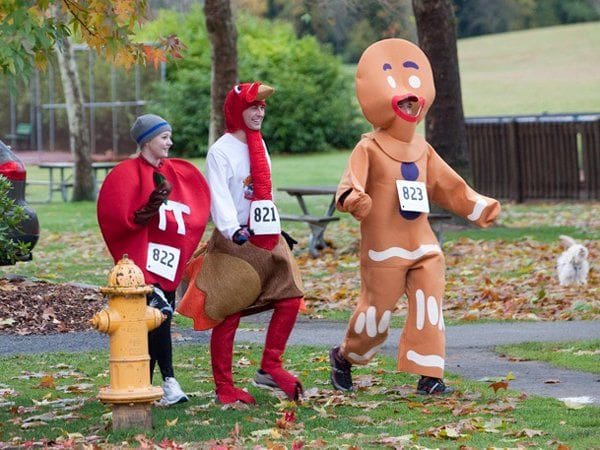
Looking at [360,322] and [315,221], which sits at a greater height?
[315,221]

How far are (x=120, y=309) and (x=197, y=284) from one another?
1111mm

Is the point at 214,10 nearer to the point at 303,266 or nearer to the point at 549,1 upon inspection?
the point at 303,266

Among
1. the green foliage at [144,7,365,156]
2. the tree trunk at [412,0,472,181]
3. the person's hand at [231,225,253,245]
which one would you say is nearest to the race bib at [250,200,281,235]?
the person's hand at [231,225,253,245]

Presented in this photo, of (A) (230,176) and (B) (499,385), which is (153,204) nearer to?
(A) (230,176)

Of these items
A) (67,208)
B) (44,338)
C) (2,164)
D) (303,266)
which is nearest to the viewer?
(44,338)

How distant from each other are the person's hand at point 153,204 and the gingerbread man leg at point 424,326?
67.1 inches

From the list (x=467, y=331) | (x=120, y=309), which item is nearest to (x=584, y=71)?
(x=467, y=331)

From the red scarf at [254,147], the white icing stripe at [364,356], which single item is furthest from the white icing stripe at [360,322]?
the red scarf at [254,147]

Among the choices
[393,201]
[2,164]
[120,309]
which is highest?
[2,164]

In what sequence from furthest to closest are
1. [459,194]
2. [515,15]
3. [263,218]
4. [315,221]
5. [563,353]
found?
[515,15] → [315,221] → [563,353] → [459,194] → [263,218]

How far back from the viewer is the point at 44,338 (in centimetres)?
1073

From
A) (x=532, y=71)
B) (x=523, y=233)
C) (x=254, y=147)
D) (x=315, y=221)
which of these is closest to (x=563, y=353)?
(x=254, y=147)

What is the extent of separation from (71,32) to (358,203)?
2137mm

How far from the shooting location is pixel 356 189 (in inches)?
322
